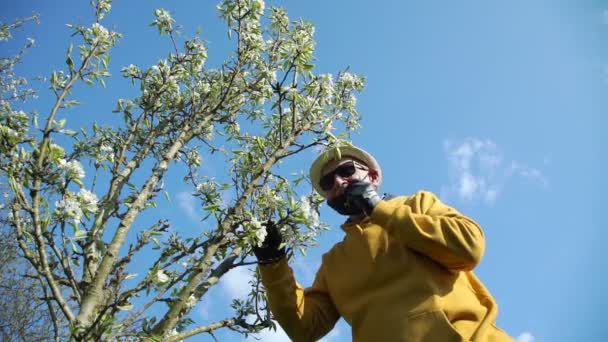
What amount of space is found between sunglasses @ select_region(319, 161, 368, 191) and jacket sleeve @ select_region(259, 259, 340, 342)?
606 millimetres

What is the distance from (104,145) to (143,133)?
0.53 m

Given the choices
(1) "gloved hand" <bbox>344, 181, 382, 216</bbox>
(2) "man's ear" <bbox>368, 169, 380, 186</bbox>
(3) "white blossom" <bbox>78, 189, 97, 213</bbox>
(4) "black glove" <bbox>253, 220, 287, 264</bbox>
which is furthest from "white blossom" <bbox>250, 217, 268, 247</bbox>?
(3) "white blossom" <bbox>78, 189, 97, 213</bbox>

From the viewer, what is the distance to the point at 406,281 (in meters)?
2.32

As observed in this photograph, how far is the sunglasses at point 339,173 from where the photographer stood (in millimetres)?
3014

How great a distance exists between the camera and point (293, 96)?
3.97 m

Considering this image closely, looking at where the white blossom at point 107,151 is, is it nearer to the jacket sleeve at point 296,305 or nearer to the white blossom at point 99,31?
the white blossom at point 99,31

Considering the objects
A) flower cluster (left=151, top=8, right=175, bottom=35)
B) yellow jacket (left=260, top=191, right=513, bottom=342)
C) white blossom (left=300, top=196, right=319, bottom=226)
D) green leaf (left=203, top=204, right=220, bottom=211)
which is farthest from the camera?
flower cluster (left=151, top=8, right=175, bottom=35)

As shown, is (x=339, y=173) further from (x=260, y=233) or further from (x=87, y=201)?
(x=87, y=201)

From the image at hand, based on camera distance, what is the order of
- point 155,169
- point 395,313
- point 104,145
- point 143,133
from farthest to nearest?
point 143,133 → point 104,145 → point 155,169 → point 395,313

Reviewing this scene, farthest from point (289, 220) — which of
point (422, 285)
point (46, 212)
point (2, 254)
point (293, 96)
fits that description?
point (2, 254)

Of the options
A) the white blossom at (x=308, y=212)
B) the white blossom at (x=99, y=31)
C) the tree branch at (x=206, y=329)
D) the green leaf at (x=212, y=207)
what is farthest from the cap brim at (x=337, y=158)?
the white blossom at (x=99, y=31)

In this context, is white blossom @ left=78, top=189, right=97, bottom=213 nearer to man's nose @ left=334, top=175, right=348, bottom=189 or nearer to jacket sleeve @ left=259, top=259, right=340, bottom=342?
jacket sleeve @ left=259, top=259, right=340, bottom=342

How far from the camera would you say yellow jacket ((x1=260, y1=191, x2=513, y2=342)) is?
2.18m

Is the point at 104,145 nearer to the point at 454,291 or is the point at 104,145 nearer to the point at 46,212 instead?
the point at 46,212
